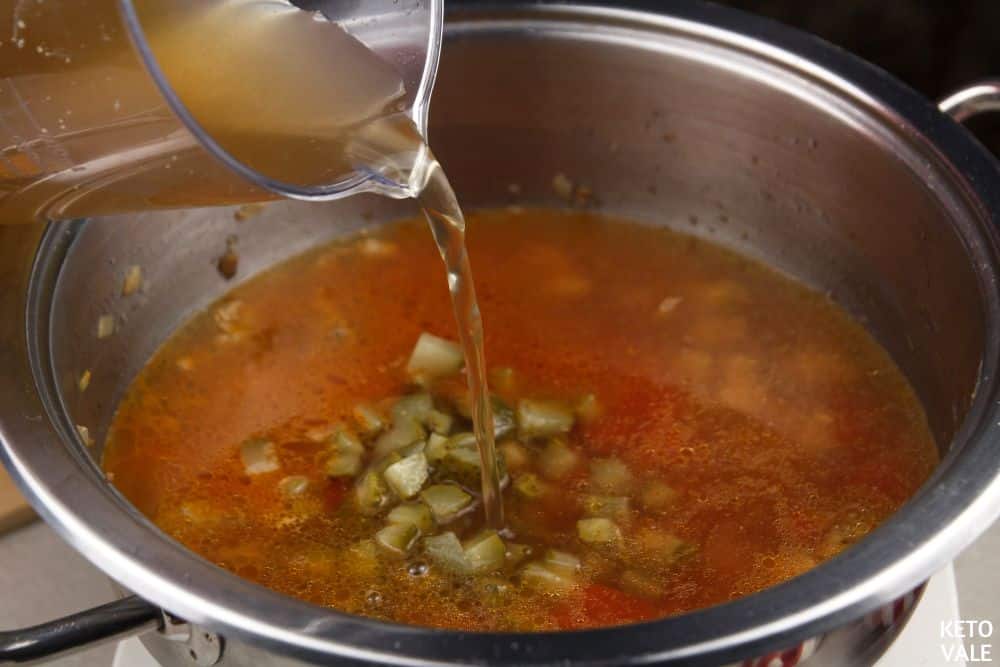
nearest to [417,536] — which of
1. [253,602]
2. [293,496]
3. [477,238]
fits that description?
[293,496]

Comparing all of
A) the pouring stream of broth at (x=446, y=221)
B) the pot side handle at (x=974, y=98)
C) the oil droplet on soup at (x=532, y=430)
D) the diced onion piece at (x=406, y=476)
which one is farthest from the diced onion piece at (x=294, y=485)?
the pot side handle at (x=974, y=98)

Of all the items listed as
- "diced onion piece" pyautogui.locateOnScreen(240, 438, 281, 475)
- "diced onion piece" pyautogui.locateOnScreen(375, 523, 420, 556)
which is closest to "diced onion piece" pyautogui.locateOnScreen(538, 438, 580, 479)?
"diced onion piece" pyautogui.locateOnScreen(375, 523, 420, 556)

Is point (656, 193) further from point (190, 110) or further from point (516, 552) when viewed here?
point (190, 110)

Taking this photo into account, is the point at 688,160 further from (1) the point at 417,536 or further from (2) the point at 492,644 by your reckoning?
(2) the point at 492,644

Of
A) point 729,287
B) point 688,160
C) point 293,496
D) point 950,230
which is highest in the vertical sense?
point 950,230

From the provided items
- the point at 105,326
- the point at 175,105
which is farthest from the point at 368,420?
the point at 175,105

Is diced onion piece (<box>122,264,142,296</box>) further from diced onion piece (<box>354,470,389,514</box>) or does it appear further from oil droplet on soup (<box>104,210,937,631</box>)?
diced onion piece (<box>354,470,389,514</box>)
